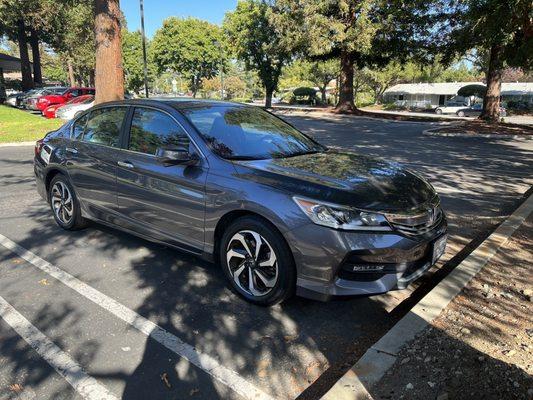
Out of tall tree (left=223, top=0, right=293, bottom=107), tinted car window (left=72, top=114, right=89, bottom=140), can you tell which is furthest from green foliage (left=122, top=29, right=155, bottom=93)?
tinted car window (left=72, top=114, right=89, bottom=140)

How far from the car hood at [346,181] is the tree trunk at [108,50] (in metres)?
12.0

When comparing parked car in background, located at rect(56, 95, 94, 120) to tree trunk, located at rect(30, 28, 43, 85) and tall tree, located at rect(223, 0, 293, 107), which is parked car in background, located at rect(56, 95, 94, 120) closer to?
tall tree, located at rect(223, 0, 293, 107)

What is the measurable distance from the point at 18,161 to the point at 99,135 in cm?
730

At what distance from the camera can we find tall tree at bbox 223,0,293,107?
3631 cm

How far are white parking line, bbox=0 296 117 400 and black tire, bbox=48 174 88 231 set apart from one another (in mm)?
1766

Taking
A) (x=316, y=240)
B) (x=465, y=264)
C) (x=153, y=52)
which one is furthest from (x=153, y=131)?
(x=153, y=52)

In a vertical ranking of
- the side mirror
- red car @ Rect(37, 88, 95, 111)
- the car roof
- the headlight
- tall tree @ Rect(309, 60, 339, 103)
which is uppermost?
tall tree @ Rect(309, 60, 339, 103)

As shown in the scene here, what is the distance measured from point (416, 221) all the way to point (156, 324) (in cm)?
212

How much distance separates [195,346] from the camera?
321 centimetres

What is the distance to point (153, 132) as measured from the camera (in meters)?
4.51

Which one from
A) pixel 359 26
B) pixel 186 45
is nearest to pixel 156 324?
pixel 359 26

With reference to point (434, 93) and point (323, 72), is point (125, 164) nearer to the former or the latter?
point (323, 72)

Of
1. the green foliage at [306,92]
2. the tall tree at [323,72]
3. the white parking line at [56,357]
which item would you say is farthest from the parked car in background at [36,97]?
the green foliage at [306,92]

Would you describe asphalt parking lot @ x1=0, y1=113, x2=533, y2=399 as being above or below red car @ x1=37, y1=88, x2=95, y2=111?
below
